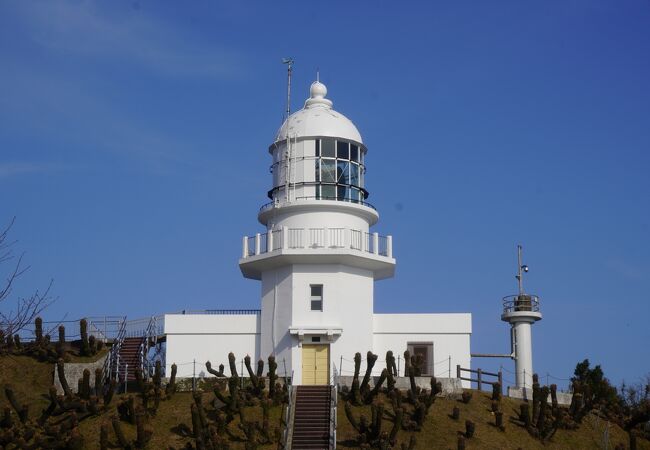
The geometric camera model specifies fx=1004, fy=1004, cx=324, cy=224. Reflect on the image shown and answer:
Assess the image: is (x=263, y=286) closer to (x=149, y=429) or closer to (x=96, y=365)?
(x=96, y=365)

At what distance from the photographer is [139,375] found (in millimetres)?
33875

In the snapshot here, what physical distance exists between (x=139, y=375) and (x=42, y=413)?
3.34 meters

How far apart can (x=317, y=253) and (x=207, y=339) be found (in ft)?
19.6

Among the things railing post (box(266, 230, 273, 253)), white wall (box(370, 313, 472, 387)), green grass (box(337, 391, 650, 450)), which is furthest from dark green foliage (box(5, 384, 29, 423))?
white wall (box(370, 313, 472, 387))

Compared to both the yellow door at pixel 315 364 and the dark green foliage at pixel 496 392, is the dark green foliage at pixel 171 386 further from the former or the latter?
the dark green foliage at pixel 496 392

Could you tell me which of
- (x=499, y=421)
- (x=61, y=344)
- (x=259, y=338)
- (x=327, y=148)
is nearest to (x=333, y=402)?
(x=499, y=421)

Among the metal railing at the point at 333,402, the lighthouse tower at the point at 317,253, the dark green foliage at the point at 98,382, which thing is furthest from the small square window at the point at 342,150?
the dark green foliage at the point at 98,382

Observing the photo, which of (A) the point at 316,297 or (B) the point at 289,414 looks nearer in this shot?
(B) the point at 289,414

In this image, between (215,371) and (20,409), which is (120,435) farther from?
(215,371)

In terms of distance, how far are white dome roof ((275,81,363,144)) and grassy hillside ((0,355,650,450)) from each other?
1152 cm

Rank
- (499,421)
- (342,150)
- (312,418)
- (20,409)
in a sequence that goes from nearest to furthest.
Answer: (20,409), (312,418), (499,421), (342,150)

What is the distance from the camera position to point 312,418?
33031 mm

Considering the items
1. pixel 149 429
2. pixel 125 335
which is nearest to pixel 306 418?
pixel 149 429

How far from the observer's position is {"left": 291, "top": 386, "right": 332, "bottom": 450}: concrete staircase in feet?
103
